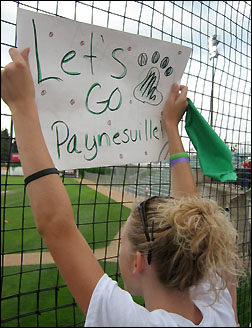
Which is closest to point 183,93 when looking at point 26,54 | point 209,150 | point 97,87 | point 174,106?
point 174,106

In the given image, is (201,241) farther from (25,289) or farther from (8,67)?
(25,289)

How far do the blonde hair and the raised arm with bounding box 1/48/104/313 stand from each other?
0.12 metres

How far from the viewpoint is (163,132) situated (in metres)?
0.93

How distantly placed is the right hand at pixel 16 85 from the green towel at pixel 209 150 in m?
0.54

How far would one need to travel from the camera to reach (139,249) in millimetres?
586

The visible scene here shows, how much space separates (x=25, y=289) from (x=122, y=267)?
11.4ft

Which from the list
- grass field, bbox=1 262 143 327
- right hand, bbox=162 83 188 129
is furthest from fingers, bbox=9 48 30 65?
grass field, bbox=1 262 143 327

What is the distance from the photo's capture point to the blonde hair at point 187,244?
1.78 feet

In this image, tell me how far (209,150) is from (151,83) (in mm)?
277

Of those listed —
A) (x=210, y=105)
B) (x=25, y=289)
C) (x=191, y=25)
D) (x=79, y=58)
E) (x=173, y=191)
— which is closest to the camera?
(x=79, y=58)

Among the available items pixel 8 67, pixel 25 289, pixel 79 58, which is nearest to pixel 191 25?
pixel 79 58

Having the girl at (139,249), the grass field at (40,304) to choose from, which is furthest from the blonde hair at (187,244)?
the grass field at (40,304)

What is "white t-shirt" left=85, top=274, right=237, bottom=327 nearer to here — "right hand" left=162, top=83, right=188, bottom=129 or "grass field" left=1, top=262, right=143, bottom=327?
"right hand" left=162, top=83, right=188, bottom=129

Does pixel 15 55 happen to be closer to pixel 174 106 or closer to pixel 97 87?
pixel 97 87
